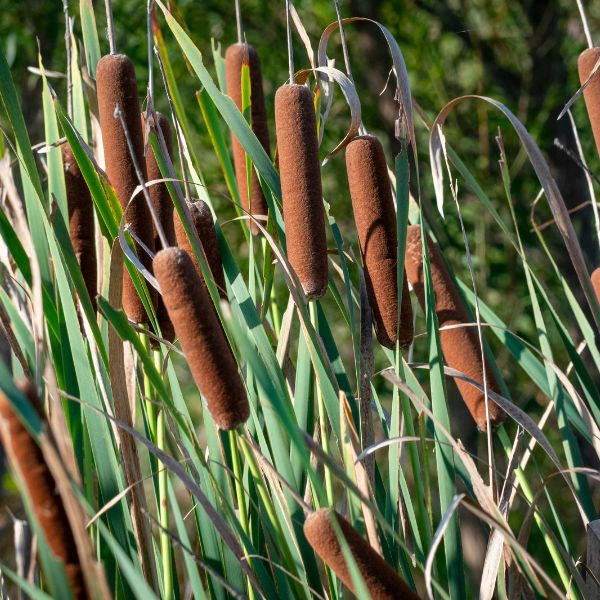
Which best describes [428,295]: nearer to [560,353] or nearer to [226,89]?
[226,89]

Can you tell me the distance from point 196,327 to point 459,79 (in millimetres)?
2736

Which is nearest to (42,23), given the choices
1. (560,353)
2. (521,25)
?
(521,25)

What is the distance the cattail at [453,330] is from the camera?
0.96 meters

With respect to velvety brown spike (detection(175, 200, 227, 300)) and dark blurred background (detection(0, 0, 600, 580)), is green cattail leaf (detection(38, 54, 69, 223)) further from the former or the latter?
dark blurred background (detection(0, 0, 600, 580))

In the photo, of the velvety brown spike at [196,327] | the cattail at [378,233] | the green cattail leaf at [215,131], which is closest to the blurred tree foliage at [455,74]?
the green cattail leaf at [215,131]

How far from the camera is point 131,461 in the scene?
0.86 meters

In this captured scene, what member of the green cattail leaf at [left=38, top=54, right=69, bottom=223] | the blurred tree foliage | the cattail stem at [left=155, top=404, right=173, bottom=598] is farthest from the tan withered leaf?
the blurred tree foliage

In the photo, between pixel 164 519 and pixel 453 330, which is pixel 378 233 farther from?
pixel 164 519

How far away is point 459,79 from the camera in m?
3.19

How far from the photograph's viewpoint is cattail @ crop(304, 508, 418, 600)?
60 centimetres

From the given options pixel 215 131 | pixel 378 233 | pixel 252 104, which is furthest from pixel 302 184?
pixel 252 104

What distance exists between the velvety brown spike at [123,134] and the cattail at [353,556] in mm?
380

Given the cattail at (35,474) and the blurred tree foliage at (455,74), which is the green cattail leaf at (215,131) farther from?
the blurred tree foliage at (455,74)

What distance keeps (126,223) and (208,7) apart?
1.95 meters
